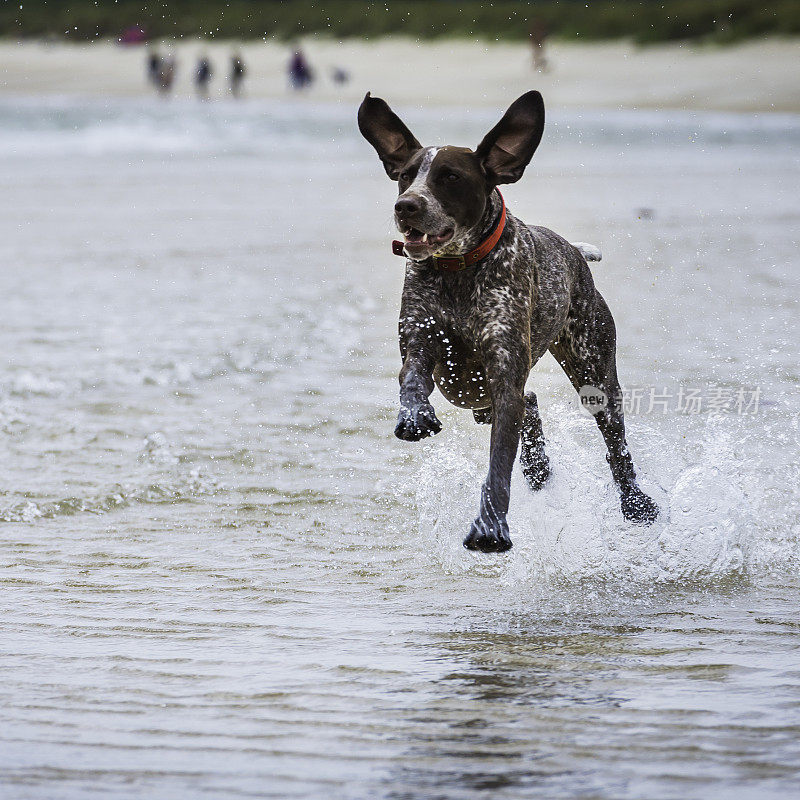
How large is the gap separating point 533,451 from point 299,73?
51.5 metres

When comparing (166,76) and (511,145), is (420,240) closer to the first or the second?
(511,145)

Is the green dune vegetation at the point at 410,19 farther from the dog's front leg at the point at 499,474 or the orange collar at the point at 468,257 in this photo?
the dog's front leg at the point at 499,474

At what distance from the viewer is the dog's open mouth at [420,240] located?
181 inches

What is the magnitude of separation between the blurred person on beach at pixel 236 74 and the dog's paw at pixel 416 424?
50.2 meters

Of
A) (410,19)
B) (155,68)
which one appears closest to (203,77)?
(155,68)

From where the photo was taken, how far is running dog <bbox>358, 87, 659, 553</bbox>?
4.59 metres

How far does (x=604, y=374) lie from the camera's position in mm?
5652

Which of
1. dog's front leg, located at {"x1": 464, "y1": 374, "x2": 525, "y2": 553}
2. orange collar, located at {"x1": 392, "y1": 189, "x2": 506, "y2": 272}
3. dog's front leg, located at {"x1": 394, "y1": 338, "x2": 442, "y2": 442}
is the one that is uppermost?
orange collar, located at {"x1": 392, "y1": 189, "x2": 506, "y2": 272}

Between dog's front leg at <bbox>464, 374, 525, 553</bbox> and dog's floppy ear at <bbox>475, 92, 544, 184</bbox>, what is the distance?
2.37 feet

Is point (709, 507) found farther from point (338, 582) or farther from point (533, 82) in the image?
point (533, 82)

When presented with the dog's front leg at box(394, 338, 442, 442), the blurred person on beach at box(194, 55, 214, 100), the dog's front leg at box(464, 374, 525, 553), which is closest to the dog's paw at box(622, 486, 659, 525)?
the dog's front leg at box(464, 374, 525, 553)

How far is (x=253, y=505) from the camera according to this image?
6.06 meters

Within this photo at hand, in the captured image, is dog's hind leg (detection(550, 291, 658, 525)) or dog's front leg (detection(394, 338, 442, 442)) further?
dog's hind leg (detection(550, 291, 658, 525))

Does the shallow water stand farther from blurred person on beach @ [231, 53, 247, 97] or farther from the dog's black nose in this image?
blurred person on beach @ [231, 53, 247, 97]
